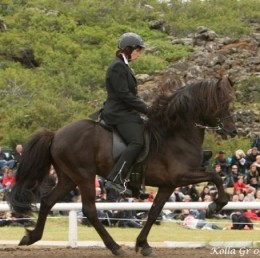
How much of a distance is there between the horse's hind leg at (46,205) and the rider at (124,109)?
0.78 meters

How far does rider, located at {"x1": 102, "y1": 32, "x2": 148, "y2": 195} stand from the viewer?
12109 mm

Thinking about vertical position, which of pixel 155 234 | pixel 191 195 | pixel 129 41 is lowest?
pixel 191 195

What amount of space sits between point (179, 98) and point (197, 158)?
2.98 feet

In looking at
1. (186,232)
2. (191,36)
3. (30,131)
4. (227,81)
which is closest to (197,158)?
(227,81)

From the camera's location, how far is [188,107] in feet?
41.1

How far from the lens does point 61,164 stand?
12422 millimetres

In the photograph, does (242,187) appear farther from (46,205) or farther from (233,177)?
(46,205)

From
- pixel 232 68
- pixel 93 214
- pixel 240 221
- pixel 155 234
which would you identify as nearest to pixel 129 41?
pixel 93 214

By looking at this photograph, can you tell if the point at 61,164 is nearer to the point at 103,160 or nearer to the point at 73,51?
the point at 103,160

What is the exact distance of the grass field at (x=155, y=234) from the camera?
15883 mm

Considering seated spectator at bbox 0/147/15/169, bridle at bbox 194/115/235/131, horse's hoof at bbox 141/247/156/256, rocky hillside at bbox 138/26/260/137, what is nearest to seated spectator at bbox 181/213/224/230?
horse's hoof at bbox 141/247/156/256

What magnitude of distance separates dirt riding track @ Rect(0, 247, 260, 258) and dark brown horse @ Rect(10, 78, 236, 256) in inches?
13.9

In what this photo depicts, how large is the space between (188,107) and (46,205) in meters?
2.47

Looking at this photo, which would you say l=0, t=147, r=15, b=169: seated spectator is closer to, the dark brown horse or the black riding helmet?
the dark brown horse
